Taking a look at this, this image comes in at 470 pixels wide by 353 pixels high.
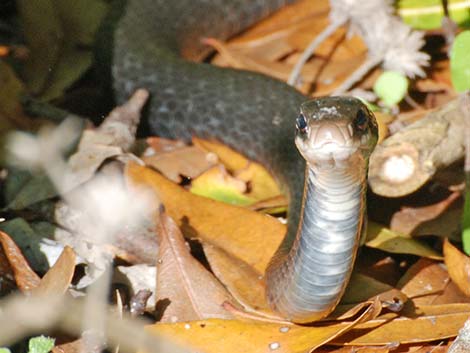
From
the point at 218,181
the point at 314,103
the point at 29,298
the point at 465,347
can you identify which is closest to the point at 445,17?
the point at 218,181

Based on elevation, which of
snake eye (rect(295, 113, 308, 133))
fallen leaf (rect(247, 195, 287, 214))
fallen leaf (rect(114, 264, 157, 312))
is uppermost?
A: snake eye (rect(295, 113, 308, 133))

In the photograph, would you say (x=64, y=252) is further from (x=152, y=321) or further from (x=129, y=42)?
(x=129, y=42)

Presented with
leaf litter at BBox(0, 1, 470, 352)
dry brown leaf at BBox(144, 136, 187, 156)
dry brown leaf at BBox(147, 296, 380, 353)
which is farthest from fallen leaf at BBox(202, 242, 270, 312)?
dry brown leaf at BBox(144, 136, 187, 156)

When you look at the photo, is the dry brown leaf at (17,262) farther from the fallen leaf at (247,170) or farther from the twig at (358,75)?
the twig at (358,75)

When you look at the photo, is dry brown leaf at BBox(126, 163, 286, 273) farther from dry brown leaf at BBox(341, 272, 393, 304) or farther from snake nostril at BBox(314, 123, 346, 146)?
snake nostril at BBox(314, 123, 346, 146)

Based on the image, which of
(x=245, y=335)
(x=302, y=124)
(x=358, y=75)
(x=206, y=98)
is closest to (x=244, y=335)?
(x=245, y=335)

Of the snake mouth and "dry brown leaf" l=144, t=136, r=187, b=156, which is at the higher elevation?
the snake mouth
